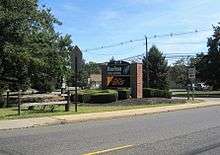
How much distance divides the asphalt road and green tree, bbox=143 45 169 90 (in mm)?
46665

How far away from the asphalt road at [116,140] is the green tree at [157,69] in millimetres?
46665

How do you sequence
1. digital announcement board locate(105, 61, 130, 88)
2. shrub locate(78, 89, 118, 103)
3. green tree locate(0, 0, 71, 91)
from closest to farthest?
green tree locate(0, 0, 71, 91) → shrub locate(78, 89, 118, 103) → digital announcement board locate(105, 61, 130, 88)

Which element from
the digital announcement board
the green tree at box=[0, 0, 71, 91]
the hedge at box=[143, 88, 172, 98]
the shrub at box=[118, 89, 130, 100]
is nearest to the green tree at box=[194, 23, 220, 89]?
the hedge at box=[143, 88, 172, 98]

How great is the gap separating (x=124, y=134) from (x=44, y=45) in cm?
2059

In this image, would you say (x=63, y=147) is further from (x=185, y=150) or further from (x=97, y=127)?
(x=97, y=127)

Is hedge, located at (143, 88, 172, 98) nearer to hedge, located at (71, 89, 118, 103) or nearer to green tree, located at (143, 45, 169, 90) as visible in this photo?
hedge, located at (71, 89, 118, 103)

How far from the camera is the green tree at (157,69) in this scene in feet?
216

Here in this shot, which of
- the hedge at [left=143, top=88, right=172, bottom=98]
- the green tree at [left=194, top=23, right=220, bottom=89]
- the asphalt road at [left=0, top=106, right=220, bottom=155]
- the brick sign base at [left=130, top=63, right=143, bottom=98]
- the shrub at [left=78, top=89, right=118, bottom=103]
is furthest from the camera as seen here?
the green tree at [left=194, top=23, right=220, bottom=89]

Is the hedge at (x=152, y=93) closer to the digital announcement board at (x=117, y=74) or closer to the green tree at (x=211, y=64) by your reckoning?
the digital announcement board at (x=117, y=74)

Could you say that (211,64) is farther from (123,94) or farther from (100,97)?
(100,97)

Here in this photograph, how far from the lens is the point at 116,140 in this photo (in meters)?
14.3

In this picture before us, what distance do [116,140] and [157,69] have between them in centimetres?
5267

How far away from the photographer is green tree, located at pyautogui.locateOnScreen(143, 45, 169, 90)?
6575 centimetres

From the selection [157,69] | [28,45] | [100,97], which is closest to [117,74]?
[100,97]
